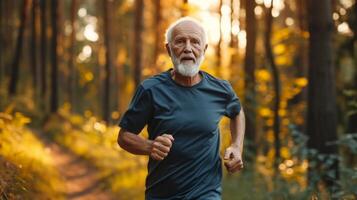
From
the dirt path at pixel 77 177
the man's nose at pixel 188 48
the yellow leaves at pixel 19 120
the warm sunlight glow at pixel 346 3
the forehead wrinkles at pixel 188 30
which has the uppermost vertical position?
the warm sunlight glow at pixel 346 3

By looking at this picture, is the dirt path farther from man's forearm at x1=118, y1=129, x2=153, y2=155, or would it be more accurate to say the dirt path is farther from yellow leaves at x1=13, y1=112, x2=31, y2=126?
man's forearm at x1=118, y1=129, x2=153, y2=155

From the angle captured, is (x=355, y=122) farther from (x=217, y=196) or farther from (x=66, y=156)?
(x=217, y=196)

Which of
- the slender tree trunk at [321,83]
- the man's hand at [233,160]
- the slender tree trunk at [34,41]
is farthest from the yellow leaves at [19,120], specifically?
the slender tree trunk at [34,41]

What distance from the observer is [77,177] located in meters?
15.3

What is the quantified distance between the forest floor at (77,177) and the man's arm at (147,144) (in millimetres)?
7789

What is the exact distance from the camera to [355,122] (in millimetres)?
14461

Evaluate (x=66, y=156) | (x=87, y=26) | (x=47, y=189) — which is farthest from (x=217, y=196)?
(x=87, y=26)

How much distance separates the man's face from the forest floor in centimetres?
782

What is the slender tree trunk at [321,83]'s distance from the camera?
9156mm

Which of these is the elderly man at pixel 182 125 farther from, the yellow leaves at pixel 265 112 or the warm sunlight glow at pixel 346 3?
the warm sunlight glow at pixel 346 3

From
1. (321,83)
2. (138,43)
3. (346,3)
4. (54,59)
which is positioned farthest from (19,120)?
(54,59)

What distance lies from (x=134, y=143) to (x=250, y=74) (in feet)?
44.4

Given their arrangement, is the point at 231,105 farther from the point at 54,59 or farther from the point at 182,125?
the point at 54,59

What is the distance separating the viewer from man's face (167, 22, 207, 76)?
3.99 m
